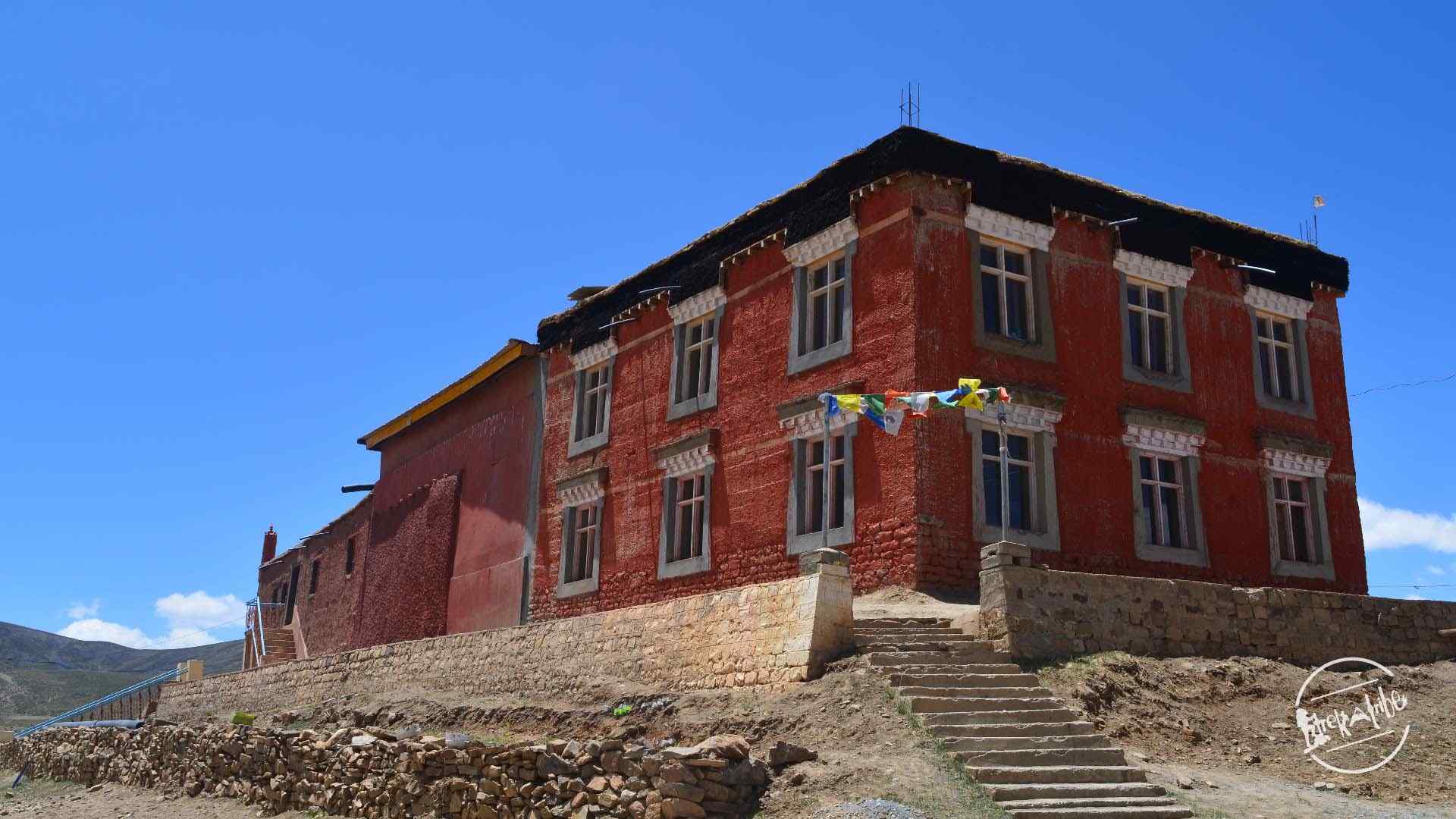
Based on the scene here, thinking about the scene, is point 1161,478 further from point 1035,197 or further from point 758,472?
point 758,472

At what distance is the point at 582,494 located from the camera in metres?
23.0

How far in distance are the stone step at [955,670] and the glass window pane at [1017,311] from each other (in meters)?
6.81

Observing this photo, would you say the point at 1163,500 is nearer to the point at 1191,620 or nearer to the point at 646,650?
the point at 1191,620

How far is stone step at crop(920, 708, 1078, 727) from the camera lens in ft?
36.2

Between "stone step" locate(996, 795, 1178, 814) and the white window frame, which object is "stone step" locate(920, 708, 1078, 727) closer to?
"stone step" locate(996, 795, 1178, 814)

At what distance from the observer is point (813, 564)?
12.8 metres

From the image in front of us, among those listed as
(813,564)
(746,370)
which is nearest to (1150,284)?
(746,370)

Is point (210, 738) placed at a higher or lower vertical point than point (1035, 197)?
lower

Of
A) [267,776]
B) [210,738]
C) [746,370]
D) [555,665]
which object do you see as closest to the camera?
[267,776]

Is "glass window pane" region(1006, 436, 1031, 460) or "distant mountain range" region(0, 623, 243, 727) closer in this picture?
"glass window pane" region(1006, 436, 1031, 460)

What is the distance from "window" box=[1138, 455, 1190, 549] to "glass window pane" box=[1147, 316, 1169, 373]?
1644mm

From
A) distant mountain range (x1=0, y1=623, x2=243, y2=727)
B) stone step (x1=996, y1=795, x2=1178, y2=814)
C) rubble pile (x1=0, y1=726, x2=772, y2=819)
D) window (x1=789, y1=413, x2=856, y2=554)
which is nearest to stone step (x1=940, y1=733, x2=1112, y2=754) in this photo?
stone step (x1=996, y1=795, x2=1178, y2=814)

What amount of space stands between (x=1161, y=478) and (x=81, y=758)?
72.3ft

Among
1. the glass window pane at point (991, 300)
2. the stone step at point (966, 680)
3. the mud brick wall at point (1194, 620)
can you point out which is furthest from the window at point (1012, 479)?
the stone step at point (966, 680)
